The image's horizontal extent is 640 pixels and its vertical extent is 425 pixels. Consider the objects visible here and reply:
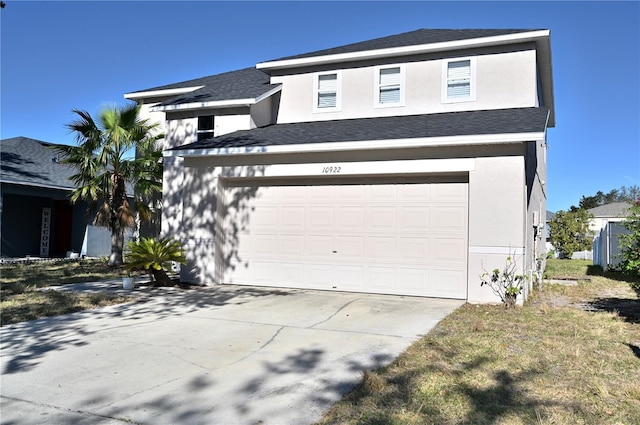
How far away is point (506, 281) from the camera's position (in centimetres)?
912

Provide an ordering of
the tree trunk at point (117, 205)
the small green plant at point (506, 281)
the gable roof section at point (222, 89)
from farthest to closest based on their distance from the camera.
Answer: the tree trunk at point (117, 205) < the gable roof section at point (222, 89) < the small green plant at point (506, 281)

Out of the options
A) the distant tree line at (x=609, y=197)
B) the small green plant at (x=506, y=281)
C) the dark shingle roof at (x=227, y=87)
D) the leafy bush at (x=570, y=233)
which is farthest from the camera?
the distant tree line at (x=609, y=197)

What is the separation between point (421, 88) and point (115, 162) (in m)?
9.59

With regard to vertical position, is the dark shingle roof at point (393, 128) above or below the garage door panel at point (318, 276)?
above

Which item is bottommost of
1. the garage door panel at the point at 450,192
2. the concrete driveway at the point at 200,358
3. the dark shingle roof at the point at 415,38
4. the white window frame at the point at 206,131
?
the concrete driveway at the point at 200,358

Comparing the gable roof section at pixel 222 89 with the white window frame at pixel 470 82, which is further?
the gable roof section at pixel 222 89

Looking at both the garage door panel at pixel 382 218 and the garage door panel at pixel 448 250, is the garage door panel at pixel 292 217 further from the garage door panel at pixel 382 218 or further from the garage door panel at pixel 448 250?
the garage door panel at pixel 448 250

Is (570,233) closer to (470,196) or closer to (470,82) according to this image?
(470,82)

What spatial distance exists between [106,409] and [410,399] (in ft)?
8.87

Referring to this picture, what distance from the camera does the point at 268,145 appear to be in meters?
10.9

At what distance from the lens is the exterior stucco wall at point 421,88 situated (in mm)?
11242

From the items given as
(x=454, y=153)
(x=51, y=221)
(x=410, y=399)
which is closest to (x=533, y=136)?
(x=454, y=153)

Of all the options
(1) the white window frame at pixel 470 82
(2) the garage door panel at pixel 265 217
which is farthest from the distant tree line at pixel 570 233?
(2) the garage door panel at pixel 265 217

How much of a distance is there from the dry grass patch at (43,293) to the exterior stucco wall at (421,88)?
6.97m
